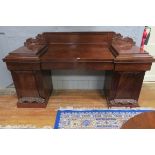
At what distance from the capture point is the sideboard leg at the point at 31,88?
6.01ft

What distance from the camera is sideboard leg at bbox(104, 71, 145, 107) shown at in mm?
1805

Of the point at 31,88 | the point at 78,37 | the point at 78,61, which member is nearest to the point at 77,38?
the point at 78,37

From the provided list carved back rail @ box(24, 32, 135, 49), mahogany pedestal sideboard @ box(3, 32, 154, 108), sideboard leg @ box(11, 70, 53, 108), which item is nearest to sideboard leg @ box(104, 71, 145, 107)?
mahogany pedestal sideboard @ box(3, 32, 154, 108)

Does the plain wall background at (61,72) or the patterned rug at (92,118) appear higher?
the plain wall background at (61,72)

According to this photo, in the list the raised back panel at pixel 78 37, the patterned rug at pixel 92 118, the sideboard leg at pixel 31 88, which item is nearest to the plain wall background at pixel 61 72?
the raised back panel at pixel 78 37

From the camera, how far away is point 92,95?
90.0 inches

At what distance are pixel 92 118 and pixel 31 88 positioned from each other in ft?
2.45

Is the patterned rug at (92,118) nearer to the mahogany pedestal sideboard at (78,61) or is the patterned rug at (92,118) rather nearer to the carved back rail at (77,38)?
the mahogany pedestal sideboard at (78,61)

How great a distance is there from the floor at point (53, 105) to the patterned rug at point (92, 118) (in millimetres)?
89

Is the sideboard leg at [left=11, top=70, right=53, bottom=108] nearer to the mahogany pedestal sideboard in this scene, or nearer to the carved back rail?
the mahogany pedestal sideboard

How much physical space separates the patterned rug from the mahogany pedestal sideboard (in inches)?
5.3
